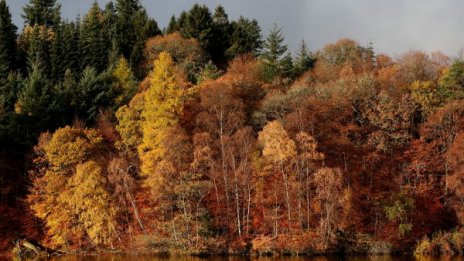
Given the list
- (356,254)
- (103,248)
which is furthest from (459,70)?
(103,248)

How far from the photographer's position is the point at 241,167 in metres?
53.4

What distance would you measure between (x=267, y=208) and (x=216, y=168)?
6.18 m

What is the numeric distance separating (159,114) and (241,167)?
38.0 ft

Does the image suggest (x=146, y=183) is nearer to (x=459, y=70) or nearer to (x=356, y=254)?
(x=356, y=254)

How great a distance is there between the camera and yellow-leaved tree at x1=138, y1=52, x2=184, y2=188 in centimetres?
5722

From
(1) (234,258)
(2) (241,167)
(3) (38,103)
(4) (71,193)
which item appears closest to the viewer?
(1) (234,258)

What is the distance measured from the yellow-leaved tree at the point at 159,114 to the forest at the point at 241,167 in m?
0.13

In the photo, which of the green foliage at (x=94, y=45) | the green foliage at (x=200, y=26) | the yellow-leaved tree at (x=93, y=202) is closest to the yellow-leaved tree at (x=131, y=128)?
the yellow-leaved tree at (x=93, y=202)

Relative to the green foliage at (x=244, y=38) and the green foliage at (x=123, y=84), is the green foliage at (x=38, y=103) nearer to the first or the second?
the green foliage at (x=123, y=84)

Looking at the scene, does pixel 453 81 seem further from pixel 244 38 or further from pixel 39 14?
pixel 39 14

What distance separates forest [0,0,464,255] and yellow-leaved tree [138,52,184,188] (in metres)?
0.13

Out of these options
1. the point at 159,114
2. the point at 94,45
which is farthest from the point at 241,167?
the point at 94,45

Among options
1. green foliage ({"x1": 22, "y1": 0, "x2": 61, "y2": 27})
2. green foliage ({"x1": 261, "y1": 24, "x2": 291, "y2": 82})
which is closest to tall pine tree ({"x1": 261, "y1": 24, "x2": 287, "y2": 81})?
green foliage ({"x1": 261, "y1": 24, "x2": 291, "y2": 82})

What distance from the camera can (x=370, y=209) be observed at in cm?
5375
